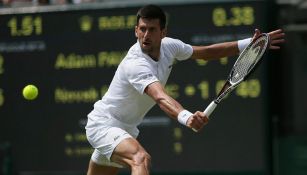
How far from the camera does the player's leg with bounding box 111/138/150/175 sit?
7456 mm

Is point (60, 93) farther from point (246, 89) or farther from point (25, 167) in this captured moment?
point (246, 89)

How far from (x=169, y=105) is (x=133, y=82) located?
1.52 feet

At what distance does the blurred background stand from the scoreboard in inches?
0.4

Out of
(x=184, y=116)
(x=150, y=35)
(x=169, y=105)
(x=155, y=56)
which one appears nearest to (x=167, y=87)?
(x=155, y=56)

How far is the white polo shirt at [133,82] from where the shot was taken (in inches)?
298

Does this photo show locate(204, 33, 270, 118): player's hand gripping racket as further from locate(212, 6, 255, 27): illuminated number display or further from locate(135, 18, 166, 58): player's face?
locate(212, 6, 255, 27): illuminated number display

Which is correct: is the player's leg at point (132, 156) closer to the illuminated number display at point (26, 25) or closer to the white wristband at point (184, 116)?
the white wristband at point (184, 116)

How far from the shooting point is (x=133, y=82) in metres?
7.50

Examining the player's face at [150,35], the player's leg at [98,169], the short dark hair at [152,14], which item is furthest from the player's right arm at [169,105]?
the player's leg at [98,169]

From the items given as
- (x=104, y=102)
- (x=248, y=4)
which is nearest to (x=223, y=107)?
(x=248, y=4)

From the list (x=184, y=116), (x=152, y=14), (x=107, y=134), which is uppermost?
(x=152, y=14)

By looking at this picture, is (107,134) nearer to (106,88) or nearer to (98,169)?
(98,169)

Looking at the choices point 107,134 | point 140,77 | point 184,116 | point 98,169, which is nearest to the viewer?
point 184,116

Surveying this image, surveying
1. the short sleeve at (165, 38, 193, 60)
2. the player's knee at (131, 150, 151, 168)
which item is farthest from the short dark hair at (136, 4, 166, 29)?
the player's knee at (131, 150, 151, 168)
